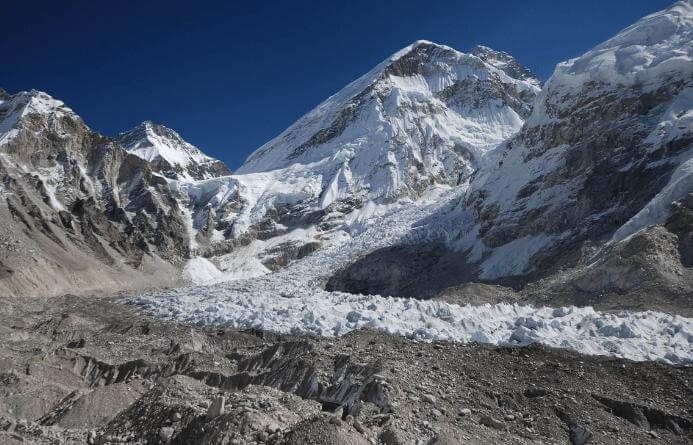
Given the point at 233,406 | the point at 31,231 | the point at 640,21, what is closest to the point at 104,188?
the point at 31,231

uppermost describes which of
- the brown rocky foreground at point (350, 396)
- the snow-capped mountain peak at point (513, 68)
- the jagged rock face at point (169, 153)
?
the snow-capped mountain peak at point (513, 68)

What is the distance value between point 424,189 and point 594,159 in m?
56.5

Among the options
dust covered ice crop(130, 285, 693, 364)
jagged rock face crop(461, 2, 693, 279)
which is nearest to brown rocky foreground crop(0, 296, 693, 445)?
dust covered ice crop(130, 285, 693, 364)

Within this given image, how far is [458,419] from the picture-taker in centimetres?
1260

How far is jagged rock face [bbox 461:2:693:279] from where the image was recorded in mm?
40938

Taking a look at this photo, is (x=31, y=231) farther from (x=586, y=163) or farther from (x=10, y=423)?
(x=586, y=163)

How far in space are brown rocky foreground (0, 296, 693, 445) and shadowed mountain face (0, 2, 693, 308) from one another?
1512 cm

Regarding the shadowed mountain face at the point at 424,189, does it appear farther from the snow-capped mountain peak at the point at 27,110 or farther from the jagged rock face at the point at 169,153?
the jagged rock face at the point at 169,153

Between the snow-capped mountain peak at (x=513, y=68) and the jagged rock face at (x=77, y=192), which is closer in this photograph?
the jagged rock face at (x=77, y=192)

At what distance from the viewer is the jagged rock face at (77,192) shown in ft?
212

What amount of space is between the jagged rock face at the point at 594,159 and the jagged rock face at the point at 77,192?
46.0 metres

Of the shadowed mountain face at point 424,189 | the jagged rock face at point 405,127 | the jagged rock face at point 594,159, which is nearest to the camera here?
the jagged rock face at point 594,159

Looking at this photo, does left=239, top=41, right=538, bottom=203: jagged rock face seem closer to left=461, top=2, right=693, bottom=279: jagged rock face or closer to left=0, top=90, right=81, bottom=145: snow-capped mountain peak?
left=461, top=2, right=693, bottom=279: jagged rock face

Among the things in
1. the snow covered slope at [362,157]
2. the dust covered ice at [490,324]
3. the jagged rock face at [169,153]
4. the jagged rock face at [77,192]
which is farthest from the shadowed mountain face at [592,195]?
the jagged rock face at [169,153]
